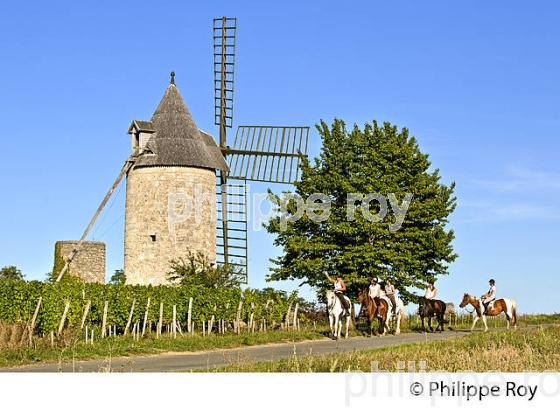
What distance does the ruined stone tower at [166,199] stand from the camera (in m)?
39.4

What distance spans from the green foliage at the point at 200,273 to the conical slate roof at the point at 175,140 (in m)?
4.62

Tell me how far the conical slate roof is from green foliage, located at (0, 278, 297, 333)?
308 inches

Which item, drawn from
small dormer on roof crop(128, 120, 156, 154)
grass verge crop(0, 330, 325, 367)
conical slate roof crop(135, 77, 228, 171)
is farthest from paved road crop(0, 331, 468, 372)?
small dormer on roof crop(128, 120, 156, 154)

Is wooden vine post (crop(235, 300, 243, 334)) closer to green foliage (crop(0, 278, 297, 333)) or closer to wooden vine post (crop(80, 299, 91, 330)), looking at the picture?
green foliage (crop(0, 278, 297, 333))

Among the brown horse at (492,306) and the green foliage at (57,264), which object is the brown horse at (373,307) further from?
the green foliage at (57,264)

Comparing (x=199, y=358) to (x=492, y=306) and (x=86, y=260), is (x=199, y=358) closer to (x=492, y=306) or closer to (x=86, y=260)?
(x=492, y=306)

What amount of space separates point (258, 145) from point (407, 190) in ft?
33.3

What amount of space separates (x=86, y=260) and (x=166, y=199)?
485cm

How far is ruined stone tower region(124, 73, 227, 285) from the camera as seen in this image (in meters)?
39.4

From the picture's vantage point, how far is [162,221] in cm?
3950

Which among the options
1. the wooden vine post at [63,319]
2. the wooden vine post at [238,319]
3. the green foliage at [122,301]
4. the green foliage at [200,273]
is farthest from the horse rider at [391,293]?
the wooden vine post at [63,319]

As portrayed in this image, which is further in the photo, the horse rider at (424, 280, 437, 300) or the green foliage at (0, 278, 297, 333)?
the horse rider at (424, 280, 437, 300)
